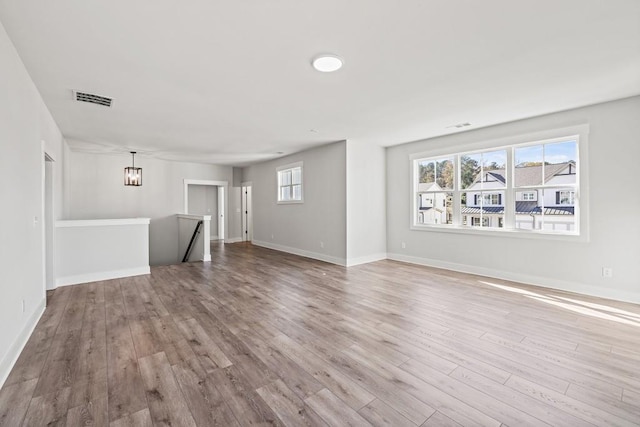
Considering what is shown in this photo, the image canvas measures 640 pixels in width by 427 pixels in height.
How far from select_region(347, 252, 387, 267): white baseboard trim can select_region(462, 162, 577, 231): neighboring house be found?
191cm

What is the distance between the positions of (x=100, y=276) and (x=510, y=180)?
6.92 metres

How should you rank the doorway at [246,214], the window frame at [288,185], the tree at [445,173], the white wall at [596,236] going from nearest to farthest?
1. the white wall at [596,236]
2. the tree at [445,173]
3. the window frame at [288,185]
4. the doorway at [246,214]

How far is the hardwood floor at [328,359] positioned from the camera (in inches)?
68.2

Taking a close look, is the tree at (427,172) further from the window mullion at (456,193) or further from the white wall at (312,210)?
the white wall at (312,210)

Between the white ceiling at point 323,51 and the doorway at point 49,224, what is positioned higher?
the white ceiling at point 323,51

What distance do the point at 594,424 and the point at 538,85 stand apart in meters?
3.20

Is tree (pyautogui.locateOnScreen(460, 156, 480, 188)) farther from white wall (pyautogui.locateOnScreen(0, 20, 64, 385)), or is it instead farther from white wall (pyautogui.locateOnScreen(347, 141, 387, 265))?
white wall (pyautogui.locateOnScreen(0, 20, 64, 385))

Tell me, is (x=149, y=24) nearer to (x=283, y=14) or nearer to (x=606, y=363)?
(x=283, y=14)

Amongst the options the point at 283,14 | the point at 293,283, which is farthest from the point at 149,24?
the point at 293,283

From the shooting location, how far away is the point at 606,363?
2.26 metres

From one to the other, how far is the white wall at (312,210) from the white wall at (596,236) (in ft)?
7.85

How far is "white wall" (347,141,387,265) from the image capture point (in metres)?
5.90

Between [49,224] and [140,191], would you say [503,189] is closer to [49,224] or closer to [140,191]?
[49,224]

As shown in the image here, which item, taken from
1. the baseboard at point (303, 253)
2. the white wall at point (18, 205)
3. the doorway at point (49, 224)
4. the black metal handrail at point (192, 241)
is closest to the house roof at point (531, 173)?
the baseboard at point (303, 253)
